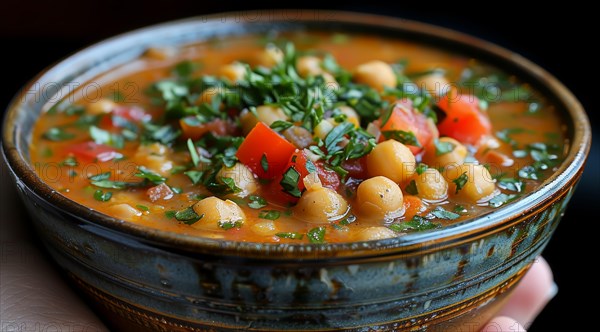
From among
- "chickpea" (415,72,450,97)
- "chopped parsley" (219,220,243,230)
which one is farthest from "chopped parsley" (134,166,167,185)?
"chickpea" (415,72,450,97)

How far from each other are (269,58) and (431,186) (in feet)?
3.75

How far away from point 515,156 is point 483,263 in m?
0.63

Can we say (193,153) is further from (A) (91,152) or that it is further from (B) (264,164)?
(A) (91,152)

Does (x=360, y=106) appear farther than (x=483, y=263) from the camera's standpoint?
Yes

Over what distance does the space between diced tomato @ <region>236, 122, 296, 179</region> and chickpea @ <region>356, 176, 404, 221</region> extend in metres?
0.25

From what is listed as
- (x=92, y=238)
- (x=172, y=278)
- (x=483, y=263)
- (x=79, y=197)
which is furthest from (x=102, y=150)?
(x=483, y=263)

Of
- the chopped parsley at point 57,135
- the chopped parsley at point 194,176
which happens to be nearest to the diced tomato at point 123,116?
the chopped parsley at point 57,135

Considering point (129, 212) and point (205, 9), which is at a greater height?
point (129, 212)


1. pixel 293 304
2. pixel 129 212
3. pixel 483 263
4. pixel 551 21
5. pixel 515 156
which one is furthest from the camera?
pixel 551 21

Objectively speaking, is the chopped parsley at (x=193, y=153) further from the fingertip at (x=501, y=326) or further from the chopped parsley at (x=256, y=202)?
the fingertip at (x=501, y=326)

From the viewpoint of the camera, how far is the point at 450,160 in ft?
7.09

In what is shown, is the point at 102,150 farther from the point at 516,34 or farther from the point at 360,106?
the point at 516,34

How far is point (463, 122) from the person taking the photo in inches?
93.5

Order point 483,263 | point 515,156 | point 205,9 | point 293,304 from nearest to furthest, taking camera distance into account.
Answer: point 293,304, point 483,263, point 515,156, point 205,9
